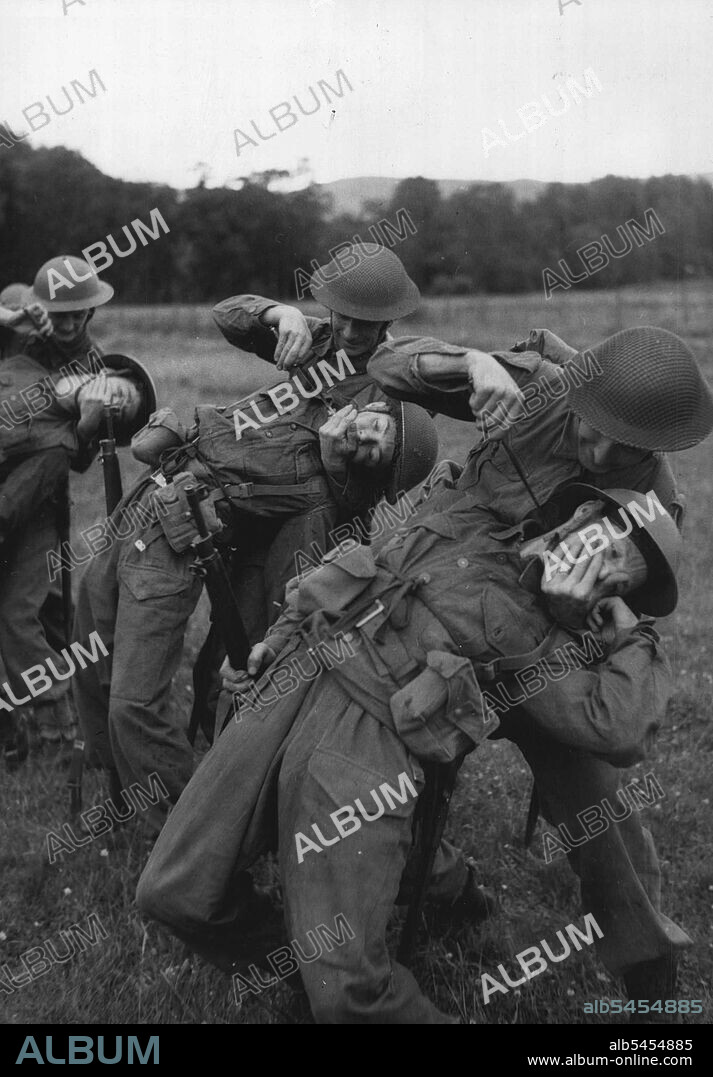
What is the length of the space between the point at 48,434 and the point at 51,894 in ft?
8.48

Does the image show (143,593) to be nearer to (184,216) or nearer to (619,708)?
(619,708)

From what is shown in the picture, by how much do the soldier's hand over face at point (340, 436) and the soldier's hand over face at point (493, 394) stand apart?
2.92 ft

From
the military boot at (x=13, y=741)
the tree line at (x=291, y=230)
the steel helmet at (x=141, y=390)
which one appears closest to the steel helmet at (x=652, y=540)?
the steel helmet at (x=141, y=390)

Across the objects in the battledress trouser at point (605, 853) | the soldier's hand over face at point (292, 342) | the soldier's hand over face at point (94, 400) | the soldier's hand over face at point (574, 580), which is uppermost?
the soldier's hand over face at point (292, 342)

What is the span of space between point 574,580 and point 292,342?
2.07 m

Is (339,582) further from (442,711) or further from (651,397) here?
(651,397)

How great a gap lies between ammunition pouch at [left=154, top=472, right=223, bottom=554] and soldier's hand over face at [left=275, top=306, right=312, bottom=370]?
681mm

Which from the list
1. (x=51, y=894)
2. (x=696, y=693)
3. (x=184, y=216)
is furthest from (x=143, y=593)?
(x=184, y=216)

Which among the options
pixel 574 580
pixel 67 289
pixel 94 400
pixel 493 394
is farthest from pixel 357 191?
pixel 574 580

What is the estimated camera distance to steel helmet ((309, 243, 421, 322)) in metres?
4.74

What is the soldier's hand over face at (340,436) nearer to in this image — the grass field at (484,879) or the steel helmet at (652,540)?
the steel helmet at (652,540)

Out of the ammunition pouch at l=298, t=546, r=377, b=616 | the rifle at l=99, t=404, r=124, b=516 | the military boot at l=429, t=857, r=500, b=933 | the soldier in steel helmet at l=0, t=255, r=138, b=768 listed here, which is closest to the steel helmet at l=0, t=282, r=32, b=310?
the soldier in steel helmet at l=0, t=255, r=138, b=768

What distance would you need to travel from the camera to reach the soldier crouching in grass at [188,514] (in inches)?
194
